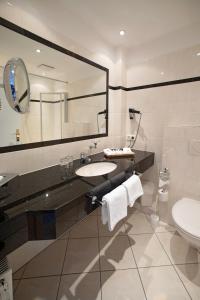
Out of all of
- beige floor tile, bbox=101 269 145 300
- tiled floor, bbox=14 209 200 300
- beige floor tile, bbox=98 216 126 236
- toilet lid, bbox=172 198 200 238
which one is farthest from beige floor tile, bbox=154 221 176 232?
beige floor tile, bbox=101 269 145 300

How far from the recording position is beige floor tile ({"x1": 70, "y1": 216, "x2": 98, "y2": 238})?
5.84ft

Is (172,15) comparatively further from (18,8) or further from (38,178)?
(38,178)

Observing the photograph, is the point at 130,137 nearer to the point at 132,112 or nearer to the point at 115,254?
the point at 132,112

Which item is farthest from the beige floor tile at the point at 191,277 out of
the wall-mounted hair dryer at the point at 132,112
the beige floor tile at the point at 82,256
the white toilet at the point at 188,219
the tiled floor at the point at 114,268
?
the wall-mounted hair dryer at the point at 132,112

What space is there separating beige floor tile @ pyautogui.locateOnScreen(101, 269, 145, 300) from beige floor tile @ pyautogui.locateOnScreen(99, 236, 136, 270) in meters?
0.05

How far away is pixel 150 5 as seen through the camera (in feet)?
4.48

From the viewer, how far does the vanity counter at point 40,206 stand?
0.76 meters

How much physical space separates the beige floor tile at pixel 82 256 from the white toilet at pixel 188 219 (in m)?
0.77

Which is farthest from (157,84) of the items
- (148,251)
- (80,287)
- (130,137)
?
(80,287)

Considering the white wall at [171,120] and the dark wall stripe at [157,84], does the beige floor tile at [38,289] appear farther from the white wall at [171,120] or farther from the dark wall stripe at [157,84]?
the dark wall stripe at [157,84]

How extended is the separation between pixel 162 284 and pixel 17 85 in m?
1.82

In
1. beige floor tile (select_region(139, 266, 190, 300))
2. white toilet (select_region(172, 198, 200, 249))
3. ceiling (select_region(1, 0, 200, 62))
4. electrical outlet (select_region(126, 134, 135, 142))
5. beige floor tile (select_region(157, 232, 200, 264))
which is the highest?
ceiling (select_region(1, 0, 200, 62))

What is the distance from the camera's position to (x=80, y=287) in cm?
123

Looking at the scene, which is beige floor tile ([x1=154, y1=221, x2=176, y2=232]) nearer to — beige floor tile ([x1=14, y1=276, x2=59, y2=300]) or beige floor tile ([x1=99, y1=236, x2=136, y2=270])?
beige floor tile ([x1=99, y1=236, x2=136, y2=270])
